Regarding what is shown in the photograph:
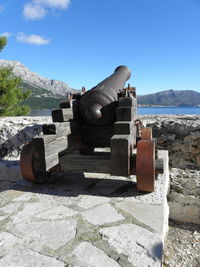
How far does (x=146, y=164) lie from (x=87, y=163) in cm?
58

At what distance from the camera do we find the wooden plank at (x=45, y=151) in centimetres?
236

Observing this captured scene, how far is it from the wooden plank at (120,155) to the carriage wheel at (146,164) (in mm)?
113

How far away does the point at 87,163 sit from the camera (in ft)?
8.13

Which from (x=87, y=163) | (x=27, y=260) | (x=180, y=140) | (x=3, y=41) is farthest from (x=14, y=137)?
(x=3, y=41)

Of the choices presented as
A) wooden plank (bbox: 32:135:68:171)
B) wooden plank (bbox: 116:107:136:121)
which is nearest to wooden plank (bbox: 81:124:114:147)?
wooden plank (bbox: 116:107:136:121)

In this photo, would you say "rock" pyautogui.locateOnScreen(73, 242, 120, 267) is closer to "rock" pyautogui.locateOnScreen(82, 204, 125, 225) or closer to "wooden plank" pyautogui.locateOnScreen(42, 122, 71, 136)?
"rock" pyautogui.locateOnScreen(82, 204, 125, 225)

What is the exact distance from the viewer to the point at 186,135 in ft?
14.2

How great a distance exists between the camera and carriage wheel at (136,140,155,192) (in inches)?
90.4

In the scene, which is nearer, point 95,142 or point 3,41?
point 95,142

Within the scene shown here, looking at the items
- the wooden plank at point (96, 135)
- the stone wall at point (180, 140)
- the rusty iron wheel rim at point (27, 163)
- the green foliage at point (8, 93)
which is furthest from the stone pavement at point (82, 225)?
the green foliage at point (8, 93)

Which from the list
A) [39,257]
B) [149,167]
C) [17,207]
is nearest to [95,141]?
[149,167]

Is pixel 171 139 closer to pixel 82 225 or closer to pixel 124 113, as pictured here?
pixel 124 113

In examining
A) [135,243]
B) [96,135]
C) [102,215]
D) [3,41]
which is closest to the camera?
[135,243]

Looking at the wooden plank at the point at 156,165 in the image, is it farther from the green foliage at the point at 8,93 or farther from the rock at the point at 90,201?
the green foliage at the point at 8,93
